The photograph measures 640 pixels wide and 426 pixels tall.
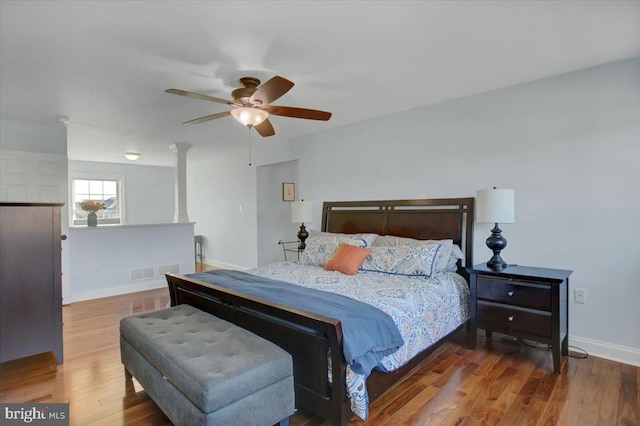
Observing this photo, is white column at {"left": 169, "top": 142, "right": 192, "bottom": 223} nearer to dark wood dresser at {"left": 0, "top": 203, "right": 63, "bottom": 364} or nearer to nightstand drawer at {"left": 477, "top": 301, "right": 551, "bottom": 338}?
dark wood dresser at {"left": 0, "top": 203, "right": 63, "bottom": 364}

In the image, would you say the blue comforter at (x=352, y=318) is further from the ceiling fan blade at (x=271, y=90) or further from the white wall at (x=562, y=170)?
the white wall at (x=562, y=170)

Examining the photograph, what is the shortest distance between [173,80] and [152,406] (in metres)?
2.53

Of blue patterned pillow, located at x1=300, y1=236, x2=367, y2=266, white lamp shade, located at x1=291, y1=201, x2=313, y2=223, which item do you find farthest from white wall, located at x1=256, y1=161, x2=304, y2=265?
blue patterned pillow, located at x1=300, y1=236, x2=367, y2=266

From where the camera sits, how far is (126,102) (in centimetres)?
349

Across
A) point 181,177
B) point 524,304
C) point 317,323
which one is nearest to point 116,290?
point 181,177

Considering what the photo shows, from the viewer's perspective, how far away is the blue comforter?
1754mm

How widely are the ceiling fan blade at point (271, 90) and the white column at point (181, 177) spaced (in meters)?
3.56

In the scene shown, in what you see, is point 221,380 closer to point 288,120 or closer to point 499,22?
point 499,22

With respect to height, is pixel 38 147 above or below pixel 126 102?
below

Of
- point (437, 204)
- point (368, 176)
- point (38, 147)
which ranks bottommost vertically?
point (437, 204)

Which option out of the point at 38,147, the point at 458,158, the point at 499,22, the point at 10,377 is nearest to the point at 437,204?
the point at 458,158

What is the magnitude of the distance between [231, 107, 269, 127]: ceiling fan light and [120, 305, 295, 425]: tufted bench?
1.64 metres

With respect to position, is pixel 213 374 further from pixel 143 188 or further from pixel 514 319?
pixel 143 188

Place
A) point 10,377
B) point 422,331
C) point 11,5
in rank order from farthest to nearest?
1. point 10,377
2. point 422,331
3. point 11,5
